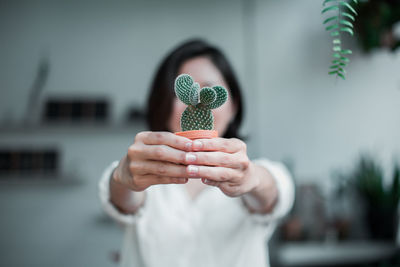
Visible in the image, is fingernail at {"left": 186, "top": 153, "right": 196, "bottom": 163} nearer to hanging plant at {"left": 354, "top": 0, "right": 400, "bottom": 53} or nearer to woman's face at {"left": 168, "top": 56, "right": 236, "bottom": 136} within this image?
woman's face at {"left": 168, "top": 56, "right": 236, "bottom": 136}

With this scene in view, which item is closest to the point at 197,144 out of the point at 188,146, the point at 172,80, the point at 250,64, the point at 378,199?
the point at 188,146

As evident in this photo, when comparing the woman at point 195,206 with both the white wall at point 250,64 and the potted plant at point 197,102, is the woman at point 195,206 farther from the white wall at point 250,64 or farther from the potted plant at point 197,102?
the white wall at point 250,64

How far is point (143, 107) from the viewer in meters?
2.88

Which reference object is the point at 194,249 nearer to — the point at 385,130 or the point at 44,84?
the point at 44,84

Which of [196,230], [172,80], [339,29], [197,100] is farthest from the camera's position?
[196,230]

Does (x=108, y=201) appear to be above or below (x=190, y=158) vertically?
below

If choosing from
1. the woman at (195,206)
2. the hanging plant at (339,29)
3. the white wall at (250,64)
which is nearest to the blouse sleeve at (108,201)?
the woman at (195,206)

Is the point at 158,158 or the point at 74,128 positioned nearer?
the point at 158,158

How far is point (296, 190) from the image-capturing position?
2623 mm

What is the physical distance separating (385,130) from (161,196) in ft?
8.62

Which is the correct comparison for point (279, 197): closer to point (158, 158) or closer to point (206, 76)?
point (206, 76)

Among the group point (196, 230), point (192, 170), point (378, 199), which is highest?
point (192, 170)

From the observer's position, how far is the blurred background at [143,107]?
2.72 m

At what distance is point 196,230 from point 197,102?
652 mm
